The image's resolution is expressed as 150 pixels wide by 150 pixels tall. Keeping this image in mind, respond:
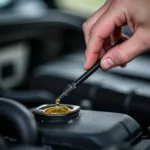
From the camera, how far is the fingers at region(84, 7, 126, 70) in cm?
93

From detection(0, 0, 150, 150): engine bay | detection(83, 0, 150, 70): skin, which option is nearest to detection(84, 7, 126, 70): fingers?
detection(83, 0, 150, 70): skin

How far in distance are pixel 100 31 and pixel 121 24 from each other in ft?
0.15

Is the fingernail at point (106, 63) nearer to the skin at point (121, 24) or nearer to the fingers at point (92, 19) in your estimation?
the skin at point (121, 24)

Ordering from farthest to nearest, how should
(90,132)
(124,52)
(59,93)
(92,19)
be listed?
1. (59,93)
2. (92,19)
3. (124,52)
4. (90,132)

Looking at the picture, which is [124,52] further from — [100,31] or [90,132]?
[90,132]

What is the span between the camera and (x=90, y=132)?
80 centimetres

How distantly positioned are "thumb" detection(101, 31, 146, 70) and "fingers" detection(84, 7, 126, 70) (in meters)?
0.03

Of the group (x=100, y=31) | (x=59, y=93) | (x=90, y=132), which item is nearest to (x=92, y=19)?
(x=100, y=31)

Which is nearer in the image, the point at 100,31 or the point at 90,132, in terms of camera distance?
the point at 90,132

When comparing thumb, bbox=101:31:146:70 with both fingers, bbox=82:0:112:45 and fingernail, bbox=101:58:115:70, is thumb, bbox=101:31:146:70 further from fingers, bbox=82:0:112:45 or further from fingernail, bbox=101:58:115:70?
fingers, bbox=82:0:112:45

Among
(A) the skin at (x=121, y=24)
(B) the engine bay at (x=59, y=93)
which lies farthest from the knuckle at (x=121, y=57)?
(B) the engine bay at (x=59, y=93)

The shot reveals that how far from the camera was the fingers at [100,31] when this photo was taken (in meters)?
0.93

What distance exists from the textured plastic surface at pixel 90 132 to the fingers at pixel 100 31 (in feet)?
0.50

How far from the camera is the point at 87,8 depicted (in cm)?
275
